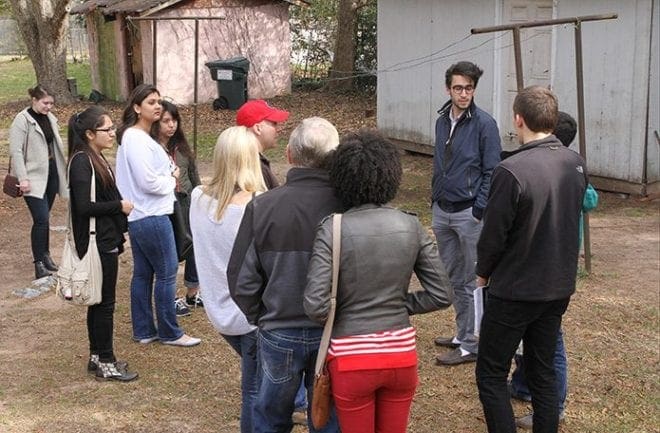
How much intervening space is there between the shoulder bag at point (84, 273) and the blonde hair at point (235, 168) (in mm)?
1465

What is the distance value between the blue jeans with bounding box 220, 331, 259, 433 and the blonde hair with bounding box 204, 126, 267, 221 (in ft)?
1.82

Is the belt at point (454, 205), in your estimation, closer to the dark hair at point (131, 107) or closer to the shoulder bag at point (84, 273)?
the dark hair at point (131, 107)

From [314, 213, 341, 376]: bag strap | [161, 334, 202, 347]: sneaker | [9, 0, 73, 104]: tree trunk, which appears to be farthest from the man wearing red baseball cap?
[9, 0, 73, 104]: tree trunk

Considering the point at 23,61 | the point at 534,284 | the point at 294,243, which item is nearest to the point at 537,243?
the point at 534,284

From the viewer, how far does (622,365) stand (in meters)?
5.52

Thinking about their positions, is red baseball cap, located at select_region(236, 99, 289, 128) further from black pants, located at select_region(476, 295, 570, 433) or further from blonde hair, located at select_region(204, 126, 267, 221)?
black pants, located at select_region(476, 295, 570, 433)

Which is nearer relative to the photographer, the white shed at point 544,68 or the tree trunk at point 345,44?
the white shed at point 544,68

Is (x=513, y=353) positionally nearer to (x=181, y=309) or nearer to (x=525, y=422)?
(x=525, y=422)

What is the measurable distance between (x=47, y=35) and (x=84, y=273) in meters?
16.6

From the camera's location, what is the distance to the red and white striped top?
316 cm

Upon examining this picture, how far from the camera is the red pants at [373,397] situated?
3.18 m

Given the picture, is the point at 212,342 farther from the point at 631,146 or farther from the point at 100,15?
the point at 100,15

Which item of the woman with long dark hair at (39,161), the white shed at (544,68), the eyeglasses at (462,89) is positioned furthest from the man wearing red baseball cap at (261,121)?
the white shed at (544,68)

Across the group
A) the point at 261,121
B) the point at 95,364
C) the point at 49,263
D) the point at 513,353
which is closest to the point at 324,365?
the point at 513,353
